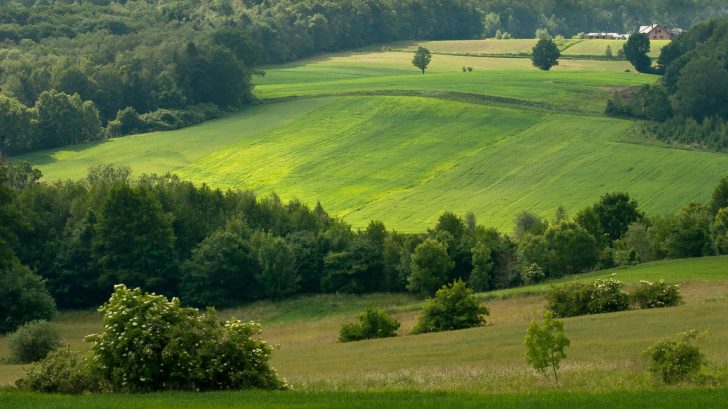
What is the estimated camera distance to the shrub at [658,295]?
55906mm

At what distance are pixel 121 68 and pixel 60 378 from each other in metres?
118

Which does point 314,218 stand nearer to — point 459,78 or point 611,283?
point 611,283

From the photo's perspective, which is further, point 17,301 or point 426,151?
point 426,151

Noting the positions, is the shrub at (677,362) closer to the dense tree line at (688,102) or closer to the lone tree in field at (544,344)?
the lone tree in field at (544,344)

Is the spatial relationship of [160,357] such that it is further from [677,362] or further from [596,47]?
[596,47]

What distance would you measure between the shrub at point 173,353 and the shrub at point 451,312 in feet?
76.0

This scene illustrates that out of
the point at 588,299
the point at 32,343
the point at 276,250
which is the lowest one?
the point at 276,250

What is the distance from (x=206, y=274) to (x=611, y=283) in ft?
111

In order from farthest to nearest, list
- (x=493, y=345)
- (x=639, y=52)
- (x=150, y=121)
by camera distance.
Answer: (x=639, y=52) < (x=150, y=121) < (x=493, y=345)

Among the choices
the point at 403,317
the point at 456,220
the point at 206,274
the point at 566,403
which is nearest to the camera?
the point at 566,403

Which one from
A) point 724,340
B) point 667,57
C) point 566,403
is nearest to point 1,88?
point 667,57

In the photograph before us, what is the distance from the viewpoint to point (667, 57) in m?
162

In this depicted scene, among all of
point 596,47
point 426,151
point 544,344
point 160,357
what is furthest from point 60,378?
point 596,47

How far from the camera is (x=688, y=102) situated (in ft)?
438
